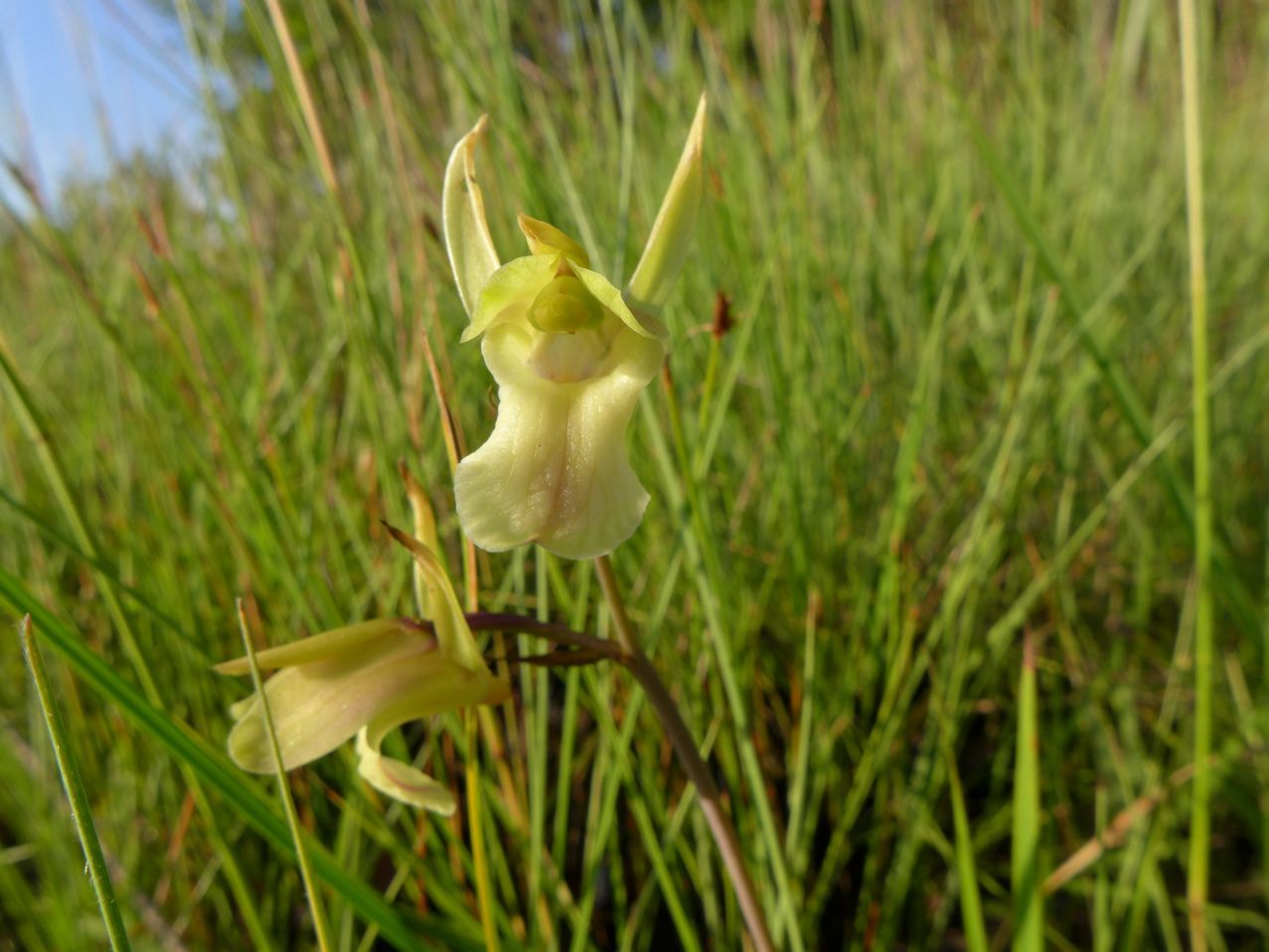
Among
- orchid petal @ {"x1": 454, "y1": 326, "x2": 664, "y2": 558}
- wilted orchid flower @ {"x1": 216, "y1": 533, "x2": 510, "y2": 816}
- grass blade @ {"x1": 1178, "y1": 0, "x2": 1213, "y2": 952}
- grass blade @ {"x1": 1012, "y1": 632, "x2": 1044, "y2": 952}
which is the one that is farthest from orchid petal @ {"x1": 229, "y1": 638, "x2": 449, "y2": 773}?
grass blade @ {"x1": 1178, "y1": 0, "x2": 1213, "y2": 952}

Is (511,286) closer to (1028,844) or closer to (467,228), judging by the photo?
(467,228)

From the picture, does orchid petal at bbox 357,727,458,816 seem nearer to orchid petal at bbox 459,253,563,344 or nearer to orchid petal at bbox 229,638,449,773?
orchid petal at bbox 229,638,449,773

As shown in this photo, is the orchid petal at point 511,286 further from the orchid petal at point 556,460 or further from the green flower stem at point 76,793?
the green flower stem at point 76,793

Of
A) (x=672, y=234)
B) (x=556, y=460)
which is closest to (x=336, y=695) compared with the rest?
(x=556, y=460)

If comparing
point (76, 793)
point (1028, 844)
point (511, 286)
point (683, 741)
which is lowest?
point (1028, 844)

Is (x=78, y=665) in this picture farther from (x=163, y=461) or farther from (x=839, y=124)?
(x=839, y=124)
